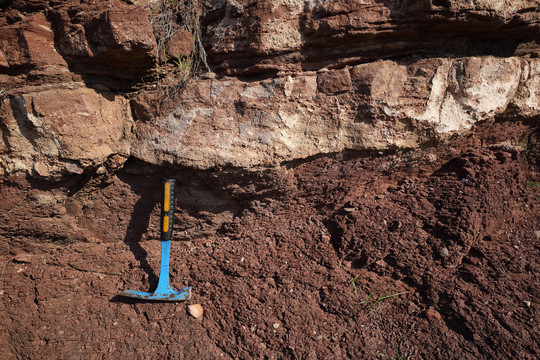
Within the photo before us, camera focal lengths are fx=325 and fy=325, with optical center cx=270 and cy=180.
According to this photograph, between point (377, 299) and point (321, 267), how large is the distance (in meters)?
0.35

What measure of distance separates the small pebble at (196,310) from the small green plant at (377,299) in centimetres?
91

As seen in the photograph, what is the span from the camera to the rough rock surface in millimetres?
1757

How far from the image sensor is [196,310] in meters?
1.90

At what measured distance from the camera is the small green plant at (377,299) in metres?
1.83

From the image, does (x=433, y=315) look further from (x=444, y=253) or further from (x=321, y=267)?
(x=321, y=267)

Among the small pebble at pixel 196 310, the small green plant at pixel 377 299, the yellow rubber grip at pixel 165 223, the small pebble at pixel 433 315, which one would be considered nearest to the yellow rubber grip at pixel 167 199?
the yellow rubber grip at pixel 165 223

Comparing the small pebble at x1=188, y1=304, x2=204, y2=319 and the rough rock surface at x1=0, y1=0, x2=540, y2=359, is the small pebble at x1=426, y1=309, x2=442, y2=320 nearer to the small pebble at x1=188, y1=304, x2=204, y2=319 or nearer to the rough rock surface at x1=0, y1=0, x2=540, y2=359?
the rough rock surface at x1=0, y1=0, x2=540, y2=359

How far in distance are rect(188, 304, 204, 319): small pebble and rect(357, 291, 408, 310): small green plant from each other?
0.91 meters

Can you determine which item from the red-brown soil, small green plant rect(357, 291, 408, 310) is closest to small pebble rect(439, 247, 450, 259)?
the red-brown soil

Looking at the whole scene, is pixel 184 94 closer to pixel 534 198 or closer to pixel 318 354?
pixel 318 354

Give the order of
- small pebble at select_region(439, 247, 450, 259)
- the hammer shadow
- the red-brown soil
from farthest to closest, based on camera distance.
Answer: the hammer shadow, small pebble at select_region(439, 247, 450, 259), the red-brown soil

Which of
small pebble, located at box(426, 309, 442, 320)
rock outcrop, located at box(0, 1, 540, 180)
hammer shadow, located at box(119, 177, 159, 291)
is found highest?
rock outcrop, located at box(0, 1, 540, 180)

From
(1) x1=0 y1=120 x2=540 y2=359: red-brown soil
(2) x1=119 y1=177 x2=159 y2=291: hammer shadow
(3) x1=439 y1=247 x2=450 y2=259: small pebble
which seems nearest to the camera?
(1) x1=0 y1=120 x2=540 y2=359: red-brown soil

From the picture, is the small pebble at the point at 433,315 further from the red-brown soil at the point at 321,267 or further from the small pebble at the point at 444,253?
the small pebble at the point at 444,253
